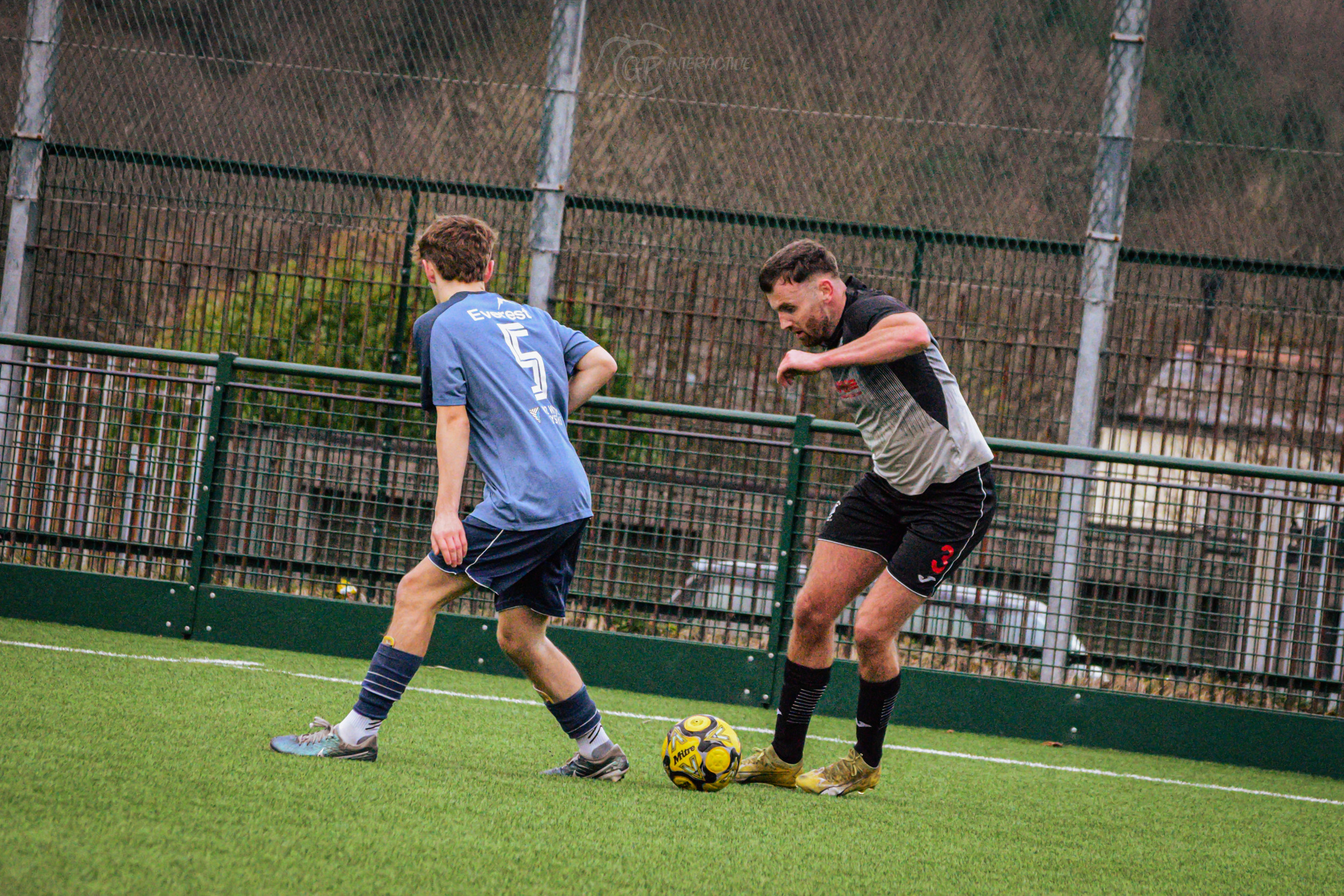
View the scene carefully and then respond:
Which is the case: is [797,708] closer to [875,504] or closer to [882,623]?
[882,623]

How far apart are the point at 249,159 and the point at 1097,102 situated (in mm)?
5678

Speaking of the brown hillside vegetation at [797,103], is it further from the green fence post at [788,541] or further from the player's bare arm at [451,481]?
the player's bare arm at [451,481]

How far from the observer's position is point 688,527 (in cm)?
702

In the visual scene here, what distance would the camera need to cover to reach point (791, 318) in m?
4.46

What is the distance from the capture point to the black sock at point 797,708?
4652mm

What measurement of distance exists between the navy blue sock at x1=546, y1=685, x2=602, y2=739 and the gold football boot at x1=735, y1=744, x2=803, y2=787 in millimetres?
690

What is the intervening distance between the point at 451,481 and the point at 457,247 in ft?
2.52

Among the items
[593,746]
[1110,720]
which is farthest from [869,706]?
[1110,720]

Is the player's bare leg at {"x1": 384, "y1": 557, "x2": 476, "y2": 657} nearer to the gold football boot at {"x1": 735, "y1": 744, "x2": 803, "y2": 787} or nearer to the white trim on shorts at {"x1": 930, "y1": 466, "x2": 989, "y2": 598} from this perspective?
the gold football boot at {"x1": 735, "y1": 744, "x2": 803, "y2": 787}

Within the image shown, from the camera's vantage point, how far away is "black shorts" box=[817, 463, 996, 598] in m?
4.46

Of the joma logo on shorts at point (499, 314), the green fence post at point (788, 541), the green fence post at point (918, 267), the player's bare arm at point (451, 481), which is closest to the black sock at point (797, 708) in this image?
the player's bare arm at point (451, 481)

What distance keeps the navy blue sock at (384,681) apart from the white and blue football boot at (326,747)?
0.09 m

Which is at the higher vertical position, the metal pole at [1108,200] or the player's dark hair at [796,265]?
the metal pole at [1108,200]

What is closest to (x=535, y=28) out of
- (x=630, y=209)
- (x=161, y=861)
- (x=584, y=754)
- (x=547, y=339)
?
(x=630, y=209)
